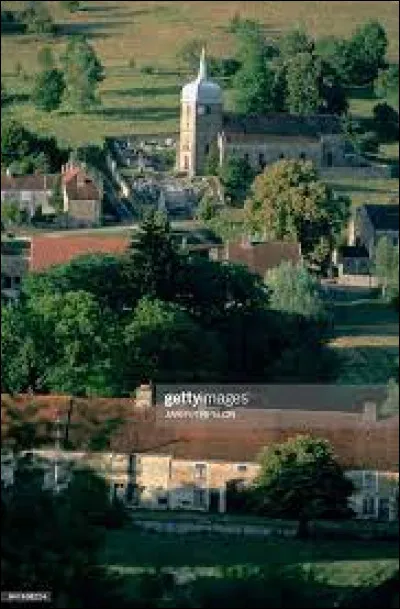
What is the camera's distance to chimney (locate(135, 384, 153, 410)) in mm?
13094

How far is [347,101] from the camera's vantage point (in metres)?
26.3

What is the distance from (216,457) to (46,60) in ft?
47.6

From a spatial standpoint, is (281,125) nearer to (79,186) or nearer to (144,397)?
(79,186)

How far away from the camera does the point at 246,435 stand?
12.7 meters

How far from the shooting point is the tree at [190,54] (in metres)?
25.0

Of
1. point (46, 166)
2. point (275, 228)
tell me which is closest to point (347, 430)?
point (275, 228)

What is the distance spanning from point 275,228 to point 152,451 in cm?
742

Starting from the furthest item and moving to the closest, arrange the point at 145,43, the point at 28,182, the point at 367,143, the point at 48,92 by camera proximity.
A: the point at 145,43, the point at 48,92, the point at 367,143, the point at 28,182

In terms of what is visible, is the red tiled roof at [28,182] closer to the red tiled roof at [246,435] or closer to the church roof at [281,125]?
the church roof at [281,125]

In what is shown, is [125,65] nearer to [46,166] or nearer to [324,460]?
[46,166]

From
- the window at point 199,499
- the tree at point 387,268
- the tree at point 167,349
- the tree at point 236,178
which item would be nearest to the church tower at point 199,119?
the tree at point 236,178

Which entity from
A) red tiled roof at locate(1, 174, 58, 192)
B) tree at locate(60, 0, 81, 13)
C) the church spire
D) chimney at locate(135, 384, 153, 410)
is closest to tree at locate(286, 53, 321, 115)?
the church spire

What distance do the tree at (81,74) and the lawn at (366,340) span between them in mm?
7277

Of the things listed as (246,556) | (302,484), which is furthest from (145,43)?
(246,556)
